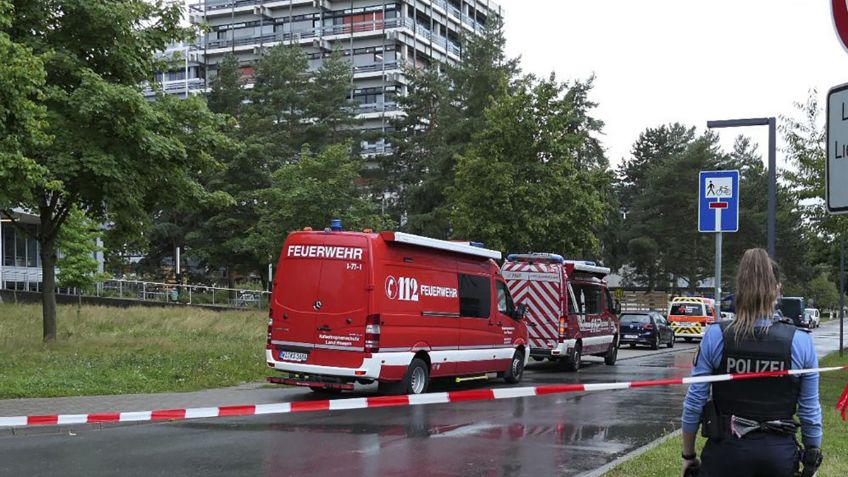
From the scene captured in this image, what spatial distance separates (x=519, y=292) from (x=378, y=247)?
870 centimetres

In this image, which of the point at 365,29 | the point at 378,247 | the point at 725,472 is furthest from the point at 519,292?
the point at 365,29

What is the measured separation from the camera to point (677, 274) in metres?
70.2

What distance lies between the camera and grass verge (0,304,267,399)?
13.8 metres

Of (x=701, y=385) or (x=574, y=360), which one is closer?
(x=701, y=385)

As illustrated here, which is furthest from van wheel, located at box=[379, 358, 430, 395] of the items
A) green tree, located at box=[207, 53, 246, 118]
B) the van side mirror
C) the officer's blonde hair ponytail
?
green tree, located at box=[207, 53, 246, 118]

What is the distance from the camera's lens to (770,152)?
12383 millimetres

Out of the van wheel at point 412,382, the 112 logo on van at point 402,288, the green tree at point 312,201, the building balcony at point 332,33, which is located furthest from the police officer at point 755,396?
the building balcony at point 332,33

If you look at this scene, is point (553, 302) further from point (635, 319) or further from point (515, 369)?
point (635, 319)

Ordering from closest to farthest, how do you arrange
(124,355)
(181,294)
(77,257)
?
(124,355) → (77,257) → (181,294)

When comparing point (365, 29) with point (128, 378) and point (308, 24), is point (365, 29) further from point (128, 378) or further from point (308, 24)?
point (128, 378)

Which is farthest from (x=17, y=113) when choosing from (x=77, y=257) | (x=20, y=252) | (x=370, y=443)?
(x=20, y=252)

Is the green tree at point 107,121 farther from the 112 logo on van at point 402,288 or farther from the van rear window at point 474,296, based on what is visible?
the van rear window at point 474,296

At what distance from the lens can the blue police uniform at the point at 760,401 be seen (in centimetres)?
399

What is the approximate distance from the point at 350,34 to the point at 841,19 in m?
88.8
